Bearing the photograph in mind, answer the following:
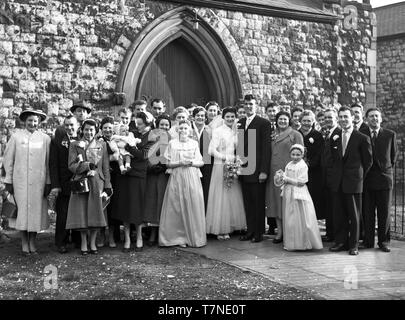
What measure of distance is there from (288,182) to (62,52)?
16.8 feet

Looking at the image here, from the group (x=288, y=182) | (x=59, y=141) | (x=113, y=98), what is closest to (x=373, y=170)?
(x=288, y=182)

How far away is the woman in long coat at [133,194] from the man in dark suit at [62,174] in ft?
2.06

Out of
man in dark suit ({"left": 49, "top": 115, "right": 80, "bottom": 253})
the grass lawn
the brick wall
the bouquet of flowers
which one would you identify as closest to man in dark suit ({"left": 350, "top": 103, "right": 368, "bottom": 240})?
the bouquet of flowers

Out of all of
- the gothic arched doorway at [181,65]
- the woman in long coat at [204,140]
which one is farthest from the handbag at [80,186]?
the gothic arched doorway at [181,65]

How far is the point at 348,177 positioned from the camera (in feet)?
21.9

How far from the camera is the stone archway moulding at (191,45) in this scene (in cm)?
1037

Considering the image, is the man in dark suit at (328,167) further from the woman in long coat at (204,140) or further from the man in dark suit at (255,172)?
the woman in long coat at (204,140)

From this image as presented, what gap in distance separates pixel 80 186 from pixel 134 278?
158 centimetres

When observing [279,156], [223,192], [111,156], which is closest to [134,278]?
[111,156]

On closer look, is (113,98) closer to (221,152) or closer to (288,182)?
(221,152)

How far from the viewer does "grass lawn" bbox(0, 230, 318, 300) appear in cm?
478

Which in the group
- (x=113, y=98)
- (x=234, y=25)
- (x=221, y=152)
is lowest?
(x=221, y=152)
